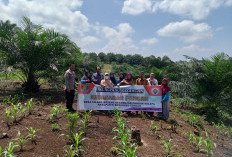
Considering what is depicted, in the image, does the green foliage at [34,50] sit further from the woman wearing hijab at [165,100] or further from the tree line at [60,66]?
the woman wearing hijab at [165,100]

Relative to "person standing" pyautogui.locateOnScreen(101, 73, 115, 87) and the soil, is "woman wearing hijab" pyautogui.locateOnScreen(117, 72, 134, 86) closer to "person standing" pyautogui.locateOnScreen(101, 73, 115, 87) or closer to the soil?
"person standing" pyautogui.locateOnScreen(101, 73, 115, 87)

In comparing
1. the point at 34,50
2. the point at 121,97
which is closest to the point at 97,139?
the point at 121,97

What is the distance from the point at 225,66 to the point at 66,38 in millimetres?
7129

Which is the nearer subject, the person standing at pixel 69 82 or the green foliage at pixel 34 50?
the person standing at pixel 69 82

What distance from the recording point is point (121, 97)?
6.04m

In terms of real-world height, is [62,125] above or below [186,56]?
below

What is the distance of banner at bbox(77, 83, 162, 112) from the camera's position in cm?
589

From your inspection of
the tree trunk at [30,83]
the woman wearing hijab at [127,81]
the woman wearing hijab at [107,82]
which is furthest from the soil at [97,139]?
the tree trunk at [30,83]

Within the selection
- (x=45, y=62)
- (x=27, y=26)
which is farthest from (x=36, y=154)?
(x=27, y=26)

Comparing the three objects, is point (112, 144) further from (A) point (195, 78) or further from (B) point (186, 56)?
(B) point (186, 56)

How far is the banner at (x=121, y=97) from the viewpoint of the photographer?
19.3ft

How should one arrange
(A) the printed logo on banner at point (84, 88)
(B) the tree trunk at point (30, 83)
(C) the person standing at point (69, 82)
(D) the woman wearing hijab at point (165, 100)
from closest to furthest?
(C) the person standing at point (69, 82) → (D) the woman wearing hijab at point (165, 100) → (A) the printed logo on banner at point (84, 88) → (B) the tree trunk at point (30, 83)

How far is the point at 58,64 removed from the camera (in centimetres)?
765

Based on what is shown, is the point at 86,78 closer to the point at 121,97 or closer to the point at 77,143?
the point at 121,97
